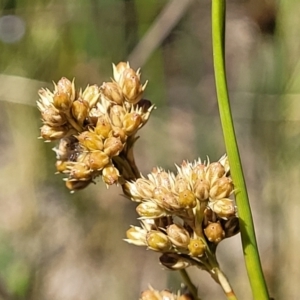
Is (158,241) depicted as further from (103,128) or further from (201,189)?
(103,128)

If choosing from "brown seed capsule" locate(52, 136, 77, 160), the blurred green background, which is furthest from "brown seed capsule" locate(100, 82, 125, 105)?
the blurred green background

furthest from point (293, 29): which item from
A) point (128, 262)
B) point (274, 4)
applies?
point (128, 262)

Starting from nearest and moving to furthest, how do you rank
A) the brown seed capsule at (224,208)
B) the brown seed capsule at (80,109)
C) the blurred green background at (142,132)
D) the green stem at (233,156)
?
the green stem at (233,156) < the brown seed capsule at (224,208) < the brown seed capsule at (80,109) < the blurred green background at (142,132)

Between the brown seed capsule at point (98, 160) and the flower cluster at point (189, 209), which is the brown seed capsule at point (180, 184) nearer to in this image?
the flower cluster at point (189, 209)


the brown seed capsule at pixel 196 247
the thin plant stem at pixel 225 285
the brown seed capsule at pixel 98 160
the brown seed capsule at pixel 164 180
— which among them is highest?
the brown seed capsule at pixel 98 160

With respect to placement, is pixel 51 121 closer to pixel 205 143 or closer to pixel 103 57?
pixel 205 143

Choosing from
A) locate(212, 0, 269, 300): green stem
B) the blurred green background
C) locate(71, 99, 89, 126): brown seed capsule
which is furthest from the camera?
the blurred green background

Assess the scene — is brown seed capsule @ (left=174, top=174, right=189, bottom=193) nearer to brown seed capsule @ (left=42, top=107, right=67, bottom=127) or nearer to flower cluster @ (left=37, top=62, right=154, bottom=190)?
flower cluster @ (left=37, top=62, right=154, bottom=190)

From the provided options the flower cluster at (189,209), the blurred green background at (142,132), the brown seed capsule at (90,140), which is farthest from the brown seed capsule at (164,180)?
the blurred green background at (142,132)
